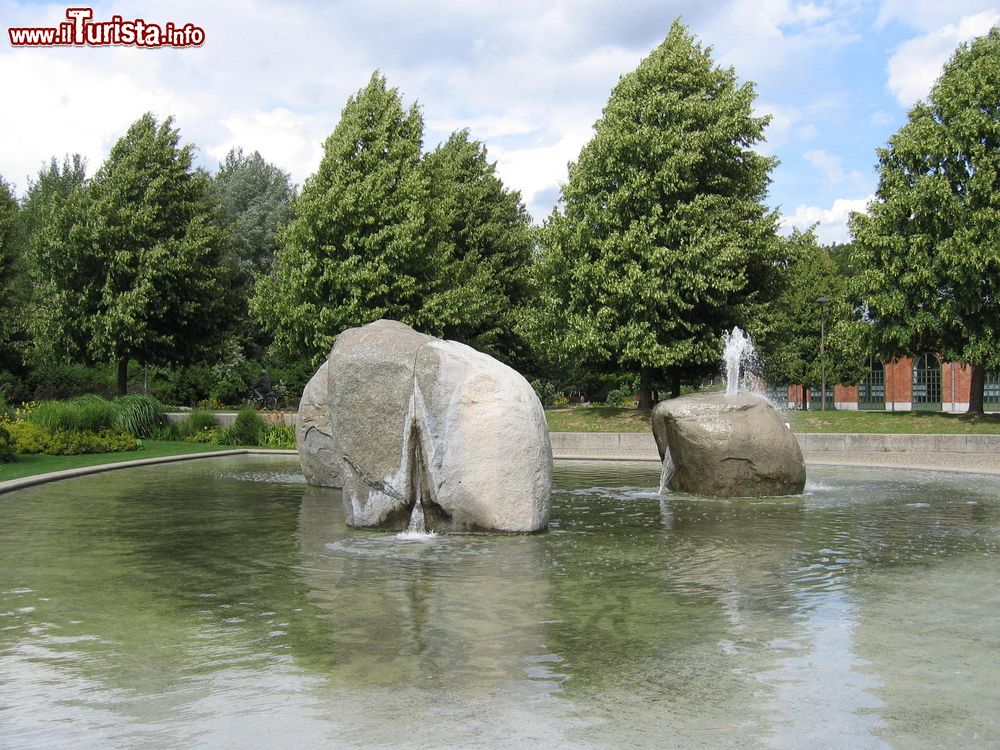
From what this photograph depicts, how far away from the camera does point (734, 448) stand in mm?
16266

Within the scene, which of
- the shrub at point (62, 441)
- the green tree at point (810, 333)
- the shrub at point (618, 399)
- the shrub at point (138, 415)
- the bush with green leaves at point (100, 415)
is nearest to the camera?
the shrub at point (62, 441)

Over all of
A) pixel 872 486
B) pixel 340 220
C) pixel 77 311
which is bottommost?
pixel 872 486

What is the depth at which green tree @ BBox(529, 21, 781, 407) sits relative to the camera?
34.5 meters

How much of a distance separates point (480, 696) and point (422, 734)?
69 cm

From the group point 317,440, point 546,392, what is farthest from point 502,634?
point 546,392

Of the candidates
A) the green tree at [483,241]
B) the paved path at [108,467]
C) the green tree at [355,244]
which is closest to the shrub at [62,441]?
the paved path at [108,467]

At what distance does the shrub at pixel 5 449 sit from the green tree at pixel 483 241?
2131cm

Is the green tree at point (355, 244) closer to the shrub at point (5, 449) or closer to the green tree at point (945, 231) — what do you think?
the shrub at point (5, 449)

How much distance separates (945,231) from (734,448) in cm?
2297

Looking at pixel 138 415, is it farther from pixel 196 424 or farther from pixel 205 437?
pixel 205 437

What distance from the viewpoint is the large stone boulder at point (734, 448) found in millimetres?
16312

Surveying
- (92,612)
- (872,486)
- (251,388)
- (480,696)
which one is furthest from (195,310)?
Answer: (480,696)

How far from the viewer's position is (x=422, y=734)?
511cm

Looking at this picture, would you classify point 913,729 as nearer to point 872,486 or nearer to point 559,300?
point 872,486
